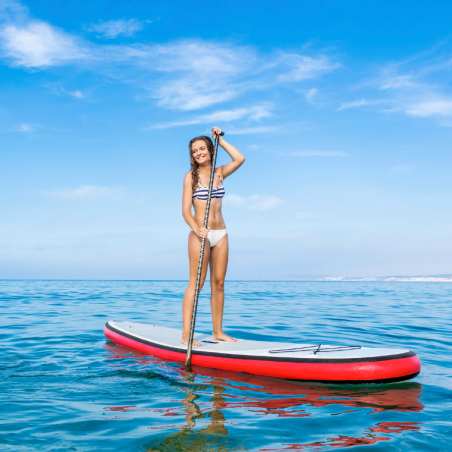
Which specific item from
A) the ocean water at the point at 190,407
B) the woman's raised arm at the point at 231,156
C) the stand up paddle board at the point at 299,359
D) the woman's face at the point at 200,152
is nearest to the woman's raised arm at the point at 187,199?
the woman's face at the point at 200,152

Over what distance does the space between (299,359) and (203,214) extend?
224cm

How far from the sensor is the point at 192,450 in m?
2.62

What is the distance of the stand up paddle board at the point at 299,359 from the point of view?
159 inches

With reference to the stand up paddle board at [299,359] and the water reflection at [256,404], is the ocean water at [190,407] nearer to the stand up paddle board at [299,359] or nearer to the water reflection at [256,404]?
the water reflection at [256,404]

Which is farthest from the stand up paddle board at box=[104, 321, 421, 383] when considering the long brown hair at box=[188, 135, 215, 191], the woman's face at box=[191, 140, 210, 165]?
the woman's face at box=[191, 140, 210, 165]

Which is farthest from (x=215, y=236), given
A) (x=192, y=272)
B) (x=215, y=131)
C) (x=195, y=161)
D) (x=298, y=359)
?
(x=298, y=359)

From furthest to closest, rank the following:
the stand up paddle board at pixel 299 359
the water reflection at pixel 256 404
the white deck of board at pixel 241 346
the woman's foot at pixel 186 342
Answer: the woman's foot at pixel 186 342
the white deck of board at pixel 241 346
the stand up paddle board at pixel 299 359
the water reflection at pixel 256 404

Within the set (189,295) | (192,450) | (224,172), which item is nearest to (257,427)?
(192,450)

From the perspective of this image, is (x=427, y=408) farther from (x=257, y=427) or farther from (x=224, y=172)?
(x=224, y=172)

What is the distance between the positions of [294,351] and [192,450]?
222 centimetres

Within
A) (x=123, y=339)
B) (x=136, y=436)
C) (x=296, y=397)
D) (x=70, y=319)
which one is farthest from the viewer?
(x=70, y=319)

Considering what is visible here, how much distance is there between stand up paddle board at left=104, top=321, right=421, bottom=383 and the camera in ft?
13.3

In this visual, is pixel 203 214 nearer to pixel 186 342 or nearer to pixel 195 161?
A: pixel 195 161

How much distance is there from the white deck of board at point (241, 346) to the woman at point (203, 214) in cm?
28
